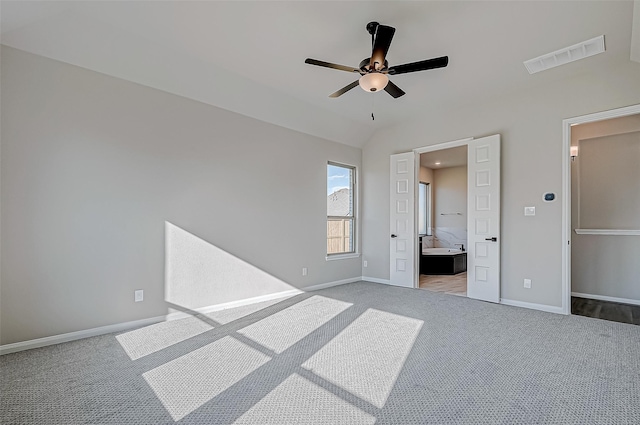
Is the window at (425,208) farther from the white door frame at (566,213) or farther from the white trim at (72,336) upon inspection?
the white trim at (72,336)

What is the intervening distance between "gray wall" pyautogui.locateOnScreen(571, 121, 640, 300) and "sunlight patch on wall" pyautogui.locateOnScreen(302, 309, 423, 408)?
10.8ft

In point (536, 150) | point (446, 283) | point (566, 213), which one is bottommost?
point (446, 283)

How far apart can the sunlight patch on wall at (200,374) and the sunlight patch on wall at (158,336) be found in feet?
1.24

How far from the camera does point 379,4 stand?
2580 millimetres

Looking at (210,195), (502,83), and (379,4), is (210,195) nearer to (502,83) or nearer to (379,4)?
(379,4)

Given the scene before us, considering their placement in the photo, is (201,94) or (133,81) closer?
(133,81)

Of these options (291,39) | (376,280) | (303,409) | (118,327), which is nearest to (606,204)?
(376,280)

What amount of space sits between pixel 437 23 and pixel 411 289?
12.5 ft

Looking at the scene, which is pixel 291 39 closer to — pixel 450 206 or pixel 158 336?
pixel 158 336

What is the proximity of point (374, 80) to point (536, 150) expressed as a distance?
8.88 feet

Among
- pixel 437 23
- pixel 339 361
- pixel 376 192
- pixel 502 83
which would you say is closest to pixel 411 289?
pixel 376 192

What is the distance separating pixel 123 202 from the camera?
10.6 feet

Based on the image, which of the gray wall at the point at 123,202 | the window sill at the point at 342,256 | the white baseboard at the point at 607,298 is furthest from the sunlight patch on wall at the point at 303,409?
the white baseboard at the point at 607,298

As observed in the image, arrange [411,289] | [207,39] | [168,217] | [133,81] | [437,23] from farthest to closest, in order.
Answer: [411,289], [168,217], [133,81], [207,39], [437,23]
